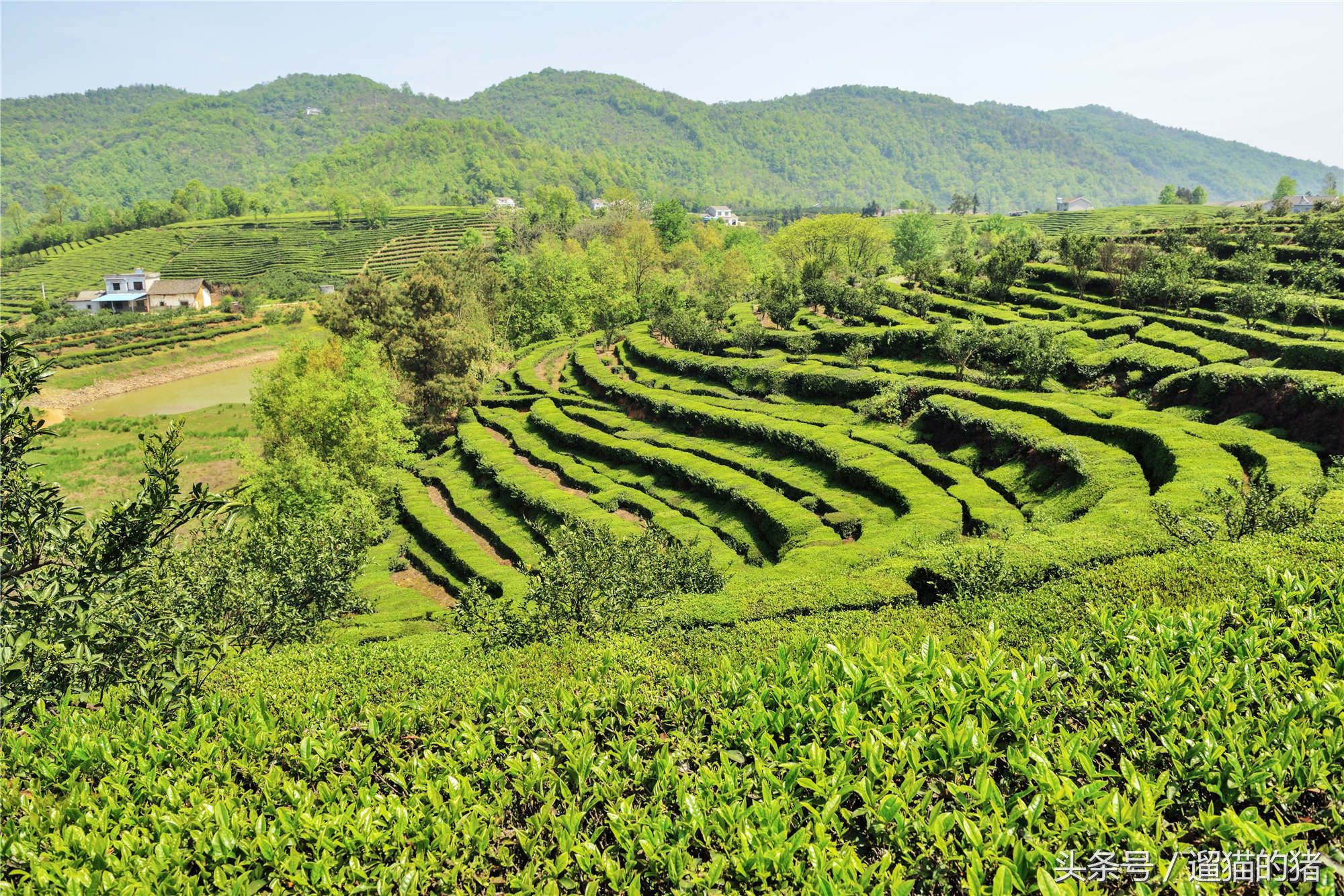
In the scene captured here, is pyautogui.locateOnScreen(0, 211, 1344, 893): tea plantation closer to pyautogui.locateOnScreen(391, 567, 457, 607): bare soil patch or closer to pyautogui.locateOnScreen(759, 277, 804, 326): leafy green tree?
pyautogui.locateOnScreen(391, 567, 457, 607): bare soil patch

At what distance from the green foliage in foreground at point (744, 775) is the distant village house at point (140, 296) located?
12562 cm

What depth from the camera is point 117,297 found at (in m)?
112

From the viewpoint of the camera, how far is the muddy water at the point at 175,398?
70.9 meters

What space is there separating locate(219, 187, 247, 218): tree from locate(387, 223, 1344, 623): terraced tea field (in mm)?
164693

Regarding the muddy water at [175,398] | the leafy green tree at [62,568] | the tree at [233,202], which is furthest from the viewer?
the tree at [233,202]

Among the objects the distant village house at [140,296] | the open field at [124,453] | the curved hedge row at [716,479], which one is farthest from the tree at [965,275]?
the distant village house at [140,296]

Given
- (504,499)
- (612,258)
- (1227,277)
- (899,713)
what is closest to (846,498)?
(504,499)

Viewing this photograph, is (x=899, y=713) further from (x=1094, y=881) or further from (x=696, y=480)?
(x=696, y=480)

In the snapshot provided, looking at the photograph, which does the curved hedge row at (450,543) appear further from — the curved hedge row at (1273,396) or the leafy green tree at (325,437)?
the curved hedge row at (1273,396)

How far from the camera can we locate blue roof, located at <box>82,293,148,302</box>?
111062 millimetres

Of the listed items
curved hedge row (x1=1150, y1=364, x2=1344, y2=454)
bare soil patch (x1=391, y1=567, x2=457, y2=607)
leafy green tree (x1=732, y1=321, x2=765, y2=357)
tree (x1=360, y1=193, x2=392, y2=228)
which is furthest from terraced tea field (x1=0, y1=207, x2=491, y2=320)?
curved hedge row (x1=1150, y1=364, x2=1344, y2=454)

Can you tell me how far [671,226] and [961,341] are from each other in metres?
84.2

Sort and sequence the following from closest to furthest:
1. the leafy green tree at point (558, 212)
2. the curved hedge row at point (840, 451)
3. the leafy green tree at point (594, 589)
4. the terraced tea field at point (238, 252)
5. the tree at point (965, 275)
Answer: the leafy green tree at point (594, 589), the curved hedge row at point (840, 451), the tree at point (965, 275), the leafy green tree at point (558, 212), the terraced tea field at point (238, 252)

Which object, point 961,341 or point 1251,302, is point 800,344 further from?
point 1251,302
